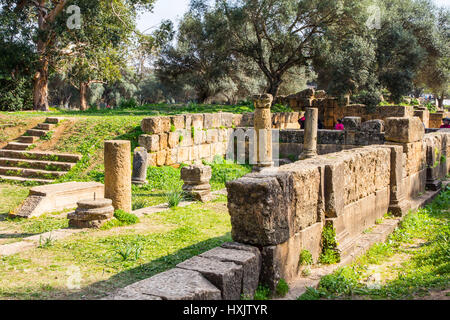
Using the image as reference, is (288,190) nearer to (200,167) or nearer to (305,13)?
(200,167)

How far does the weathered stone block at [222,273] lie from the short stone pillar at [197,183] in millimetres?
6546

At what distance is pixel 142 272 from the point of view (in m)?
Result: 5.98

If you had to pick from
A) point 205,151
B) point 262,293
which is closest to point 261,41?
point 205,151

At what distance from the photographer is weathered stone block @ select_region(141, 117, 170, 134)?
14523mm

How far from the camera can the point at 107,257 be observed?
6609 millimetres

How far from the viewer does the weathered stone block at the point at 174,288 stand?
3547 millimetres

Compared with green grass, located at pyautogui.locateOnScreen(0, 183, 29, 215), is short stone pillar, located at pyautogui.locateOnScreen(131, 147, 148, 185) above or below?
above

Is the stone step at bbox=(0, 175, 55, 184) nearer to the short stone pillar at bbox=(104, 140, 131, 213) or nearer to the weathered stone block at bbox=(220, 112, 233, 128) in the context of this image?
the short stone pillar at bbox=(104, 140, 131, 213)

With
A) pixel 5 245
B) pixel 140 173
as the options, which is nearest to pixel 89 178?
pixel 140 173

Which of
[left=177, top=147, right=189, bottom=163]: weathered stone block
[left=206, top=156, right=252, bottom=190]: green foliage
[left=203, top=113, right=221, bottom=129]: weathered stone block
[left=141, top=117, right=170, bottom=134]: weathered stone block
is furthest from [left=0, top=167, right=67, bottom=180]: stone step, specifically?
[left=203, top=113, right=221, bottom=129]: weathered stone block

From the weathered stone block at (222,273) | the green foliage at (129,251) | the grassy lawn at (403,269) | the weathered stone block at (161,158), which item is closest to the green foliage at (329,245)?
the grassy lawn at (403,269)

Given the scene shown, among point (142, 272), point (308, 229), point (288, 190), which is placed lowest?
point (142, 272)

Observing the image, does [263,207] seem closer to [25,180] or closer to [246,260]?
[246,260]
